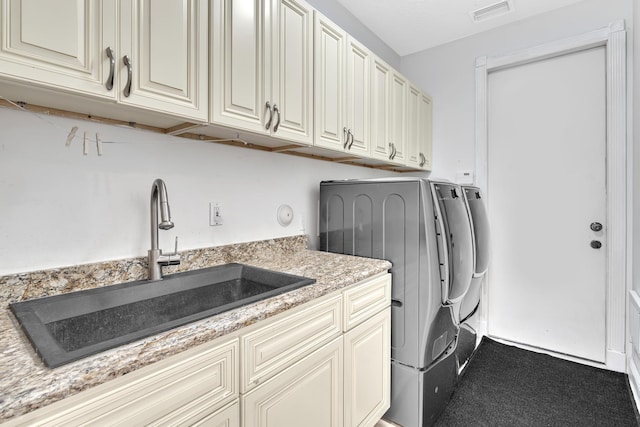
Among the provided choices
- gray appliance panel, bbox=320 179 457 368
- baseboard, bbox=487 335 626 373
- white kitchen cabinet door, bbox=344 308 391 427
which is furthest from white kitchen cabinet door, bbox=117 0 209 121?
baseboard, bbox=487 335 626 373

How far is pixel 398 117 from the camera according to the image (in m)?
2.44

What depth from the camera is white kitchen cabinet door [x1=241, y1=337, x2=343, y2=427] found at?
976 mm

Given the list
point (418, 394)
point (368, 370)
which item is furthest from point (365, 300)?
point (418, 394)

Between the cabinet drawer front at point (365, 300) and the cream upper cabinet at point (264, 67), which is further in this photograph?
the cabinet drawer front at point (365, 300)

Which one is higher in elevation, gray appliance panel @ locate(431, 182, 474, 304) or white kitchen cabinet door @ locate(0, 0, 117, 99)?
white kitchen cabinet door @ locate(0, 0, 117, 99)

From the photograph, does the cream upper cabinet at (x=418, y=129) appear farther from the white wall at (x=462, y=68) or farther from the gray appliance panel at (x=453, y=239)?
the gray appliance panel at (x=453, y=239)

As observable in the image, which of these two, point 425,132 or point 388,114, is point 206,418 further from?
point 425,132

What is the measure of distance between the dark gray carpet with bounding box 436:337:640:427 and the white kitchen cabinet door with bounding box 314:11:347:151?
171 centimetres

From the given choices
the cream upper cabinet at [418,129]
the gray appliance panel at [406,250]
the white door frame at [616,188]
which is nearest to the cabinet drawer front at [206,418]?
the gray appliance panel at [406,250]

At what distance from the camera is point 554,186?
2545 millimetres

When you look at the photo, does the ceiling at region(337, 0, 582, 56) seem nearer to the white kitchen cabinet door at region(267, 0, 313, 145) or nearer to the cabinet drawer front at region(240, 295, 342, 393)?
the white kitchen cabinet door at region(267, 0, 313, 145)

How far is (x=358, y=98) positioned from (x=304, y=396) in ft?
5.39

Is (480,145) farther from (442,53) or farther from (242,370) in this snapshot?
(242,370)

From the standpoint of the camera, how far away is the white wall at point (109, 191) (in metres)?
1.03
